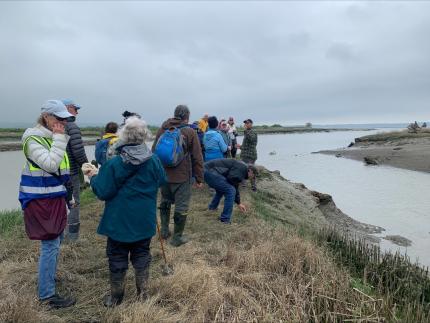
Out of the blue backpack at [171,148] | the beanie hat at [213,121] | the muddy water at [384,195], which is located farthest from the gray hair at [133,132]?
the muddy water at [384,195]

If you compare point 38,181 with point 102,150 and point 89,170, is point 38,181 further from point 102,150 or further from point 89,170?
point 102,150

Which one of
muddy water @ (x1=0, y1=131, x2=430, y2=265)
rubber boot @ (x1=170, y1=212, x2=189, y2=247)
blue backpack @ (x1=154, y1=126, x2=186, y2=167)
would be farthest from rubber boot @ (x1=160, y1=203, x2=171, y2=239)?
muddy water @ (x1=0, y1=131, x2=430, y2=265)

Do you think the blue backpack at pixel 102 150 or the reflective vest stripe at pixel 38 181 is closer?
the reflective vest stripe at pixel 38 181

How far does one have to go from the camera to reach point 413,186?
758 inches

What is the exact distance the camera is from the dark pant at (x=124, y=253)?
3916mm

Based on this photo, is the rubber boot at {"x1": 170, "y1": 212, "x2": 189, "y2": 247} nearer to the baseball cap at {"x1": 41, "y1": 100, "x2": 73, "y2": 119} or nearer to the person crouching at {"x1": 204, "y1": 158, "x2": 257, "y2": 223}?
the person crouching at {"x1": 204, "y1": 158, "x2": 257, "y2": 223}

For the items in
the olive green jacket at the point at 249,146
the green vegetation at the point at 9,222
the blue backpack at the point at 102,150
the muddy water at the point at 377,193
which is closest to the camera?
the blue backpack at the point at 102,150

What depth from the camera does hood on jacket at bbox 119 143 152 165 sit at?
3.71 meters

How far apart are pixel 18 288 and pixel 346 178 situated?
21.5 m

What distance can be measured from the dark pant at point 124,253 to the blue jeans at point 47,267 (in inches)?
22.0

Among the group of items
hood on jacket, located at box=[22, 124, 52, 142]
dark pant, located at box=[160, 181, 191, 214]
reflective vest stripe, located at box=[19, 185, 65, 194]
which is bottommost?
dark pant, located at box=[160, 181, 191, 214]

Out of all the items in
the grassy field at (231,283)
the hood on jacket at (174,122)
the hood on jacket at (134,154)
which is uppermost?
the hood on jacket at (174,122)

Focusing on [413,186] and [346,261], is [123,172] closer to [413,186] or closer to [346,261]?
[346,261]

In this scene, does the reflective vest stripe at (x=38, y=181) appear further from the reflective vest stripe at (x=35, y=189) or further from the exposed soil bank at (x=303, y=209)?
the exposed soil bank at (x=303, y=209)
